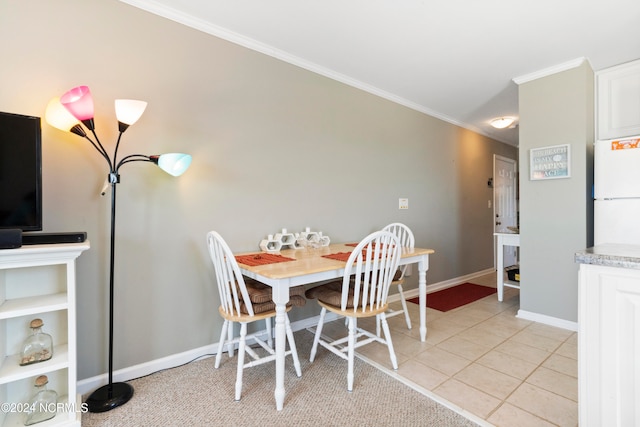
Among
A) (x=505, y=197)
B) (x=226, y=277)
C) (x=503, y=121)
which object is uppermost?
(x=503, y=121)

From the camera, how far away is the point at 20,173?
4.42 feet

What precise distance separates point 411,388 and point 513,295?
2577mm

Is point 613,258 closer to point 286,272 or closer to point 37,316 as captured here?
point 286,272

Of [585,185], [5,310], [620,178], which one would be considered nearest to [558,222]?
[585,185]

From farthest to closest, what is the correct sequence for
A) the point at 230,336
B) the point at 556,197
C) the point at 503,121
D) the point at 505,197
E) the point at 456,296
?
the point at 505,197 < the point at 503,121 < the point at 456,296 < the point at 556,197 < the point at 230,336

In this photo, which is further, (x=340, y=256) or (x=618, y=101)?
(x=618, y=101)

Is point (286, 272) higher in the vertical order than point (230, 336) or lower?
higher

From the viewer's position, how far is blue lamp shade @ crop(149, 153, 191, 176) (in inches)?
65.9

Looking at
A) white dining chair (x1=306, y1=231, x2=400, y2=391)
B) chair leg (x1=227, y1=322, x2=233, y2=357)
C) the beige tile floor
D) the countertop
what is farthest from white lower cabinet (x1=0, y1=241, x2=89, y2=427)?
the countertop

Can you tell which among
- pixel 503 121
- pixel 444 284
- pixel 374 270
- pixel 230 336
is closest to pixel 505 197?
pixel 503 121

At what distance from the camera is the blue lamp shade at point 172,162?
167 centimetres

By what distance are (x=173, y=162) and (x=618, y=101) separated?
3.87 m

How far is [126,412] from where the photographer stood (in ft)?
5.08

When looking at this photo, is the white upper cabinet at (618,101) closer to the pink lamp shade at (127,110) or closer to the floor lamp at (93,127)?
the floor lamp at (93,127)
